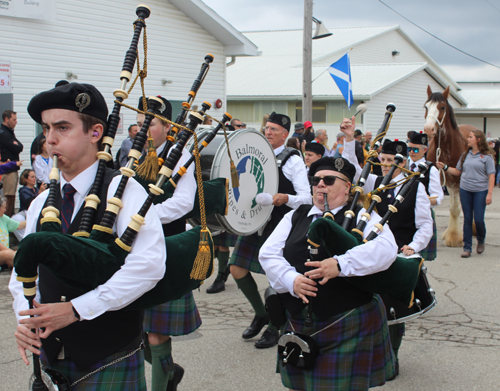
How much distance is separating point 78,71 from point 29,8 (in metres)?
1.51

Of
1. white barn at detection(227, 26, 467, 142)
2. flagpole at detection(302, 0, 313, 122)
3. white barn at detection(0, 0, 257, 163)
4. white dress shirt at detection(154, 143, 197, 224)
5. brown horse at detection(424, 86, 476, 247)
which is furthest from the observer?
white barn at detection(227, 26, 467, 142)

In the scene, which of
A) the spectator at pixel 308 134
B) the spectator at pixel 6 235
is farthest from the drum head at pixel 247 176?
the spectator at pixel 308 134

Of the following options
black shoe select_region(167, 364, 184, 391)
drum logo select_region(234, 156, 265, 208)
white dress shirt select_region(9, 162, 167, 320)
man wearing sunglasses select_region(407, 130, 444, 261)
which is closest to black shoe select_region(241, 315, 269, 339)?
drum logo select_region(234, 156, 265, 208)

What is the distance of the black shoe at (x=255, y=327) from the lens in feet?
14.3

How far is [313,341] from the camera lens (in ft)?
8.44

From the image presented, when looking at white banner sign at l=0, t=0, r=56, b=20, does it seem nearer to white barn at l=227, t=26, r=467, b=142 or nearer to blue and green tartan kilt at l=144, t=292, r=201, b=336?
blue and green tartan kilt at l=144, t=292, r=201, b=336

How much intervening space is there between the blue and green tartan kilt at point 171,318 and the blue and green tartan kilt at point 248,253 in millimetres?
1165

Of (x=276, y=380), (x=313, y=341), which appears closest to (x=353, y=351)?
(x=313, y=341)

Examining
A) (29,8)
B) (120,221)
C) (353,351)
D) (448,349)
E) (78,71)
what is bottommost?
(448,349)

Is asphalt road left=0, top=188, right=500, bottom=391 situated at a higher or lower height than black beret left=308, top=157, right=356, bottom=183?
lower

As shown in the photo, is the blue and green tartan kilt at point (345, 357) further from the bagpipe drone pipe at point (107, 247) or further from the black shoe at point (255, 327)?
the black shoe at point (255, 327)

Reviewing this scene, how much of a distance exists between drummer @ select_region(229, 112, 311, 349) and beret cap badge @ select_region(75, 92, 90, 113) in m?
2.78

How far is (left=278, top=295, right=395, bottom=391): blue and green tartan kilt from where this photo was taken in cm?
255

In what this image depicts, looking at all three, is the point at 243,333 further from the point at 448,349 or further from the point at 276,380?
the point at 448,349
